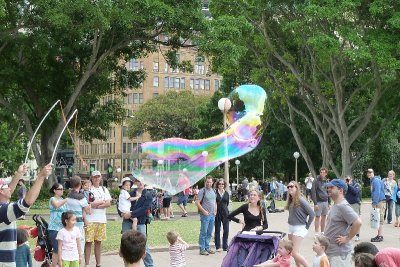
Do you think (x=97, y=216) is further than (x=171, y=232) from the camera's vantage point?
Yes

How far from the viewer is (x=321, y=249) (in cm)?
892

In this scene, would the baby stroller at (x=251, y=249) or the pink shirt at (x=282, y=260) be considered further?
the baby stroller at (x=251, y=249)

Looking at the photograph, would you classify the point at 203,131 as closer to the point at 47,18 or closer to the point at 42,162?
the point at 42,162

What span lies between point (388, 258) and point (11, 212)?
363 cm

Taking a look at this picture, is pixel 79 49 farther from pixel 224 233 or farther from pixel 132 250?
pixel 132 250

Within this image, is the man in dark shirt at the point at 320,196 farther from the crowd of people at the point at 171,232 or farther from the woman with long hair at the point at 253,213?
the woman with long hair at the point at 253,213

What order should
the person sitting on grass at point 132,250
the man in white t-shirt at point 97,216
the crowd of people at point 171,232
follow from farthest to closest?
the man in white t-shirt at point 97,216
the crowd of people at point 171,232
the person sitting on grass at point 132,250

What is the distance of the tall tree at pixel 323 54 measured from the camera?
29.7 meters

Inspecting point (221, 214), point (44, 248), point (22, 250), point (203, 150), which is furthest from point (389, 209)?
point (22, 250)

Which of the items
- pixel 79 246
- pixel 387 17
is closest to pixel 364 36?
pixel 387 17

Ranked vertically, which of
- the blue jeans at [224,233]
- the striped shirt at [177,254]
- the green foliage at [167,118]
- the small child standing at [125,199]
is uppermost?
the green foliage at [167,118]

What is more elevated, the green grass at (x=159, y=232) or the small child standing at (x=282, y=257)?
the small child standing at (x=282, y=257)

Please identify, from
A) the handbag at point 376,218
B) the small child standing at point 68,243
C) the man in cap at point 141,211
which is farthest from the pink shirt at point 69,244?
the handbag at point 376,218

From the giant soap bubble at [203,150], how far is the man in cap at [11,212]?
7.71 meters
